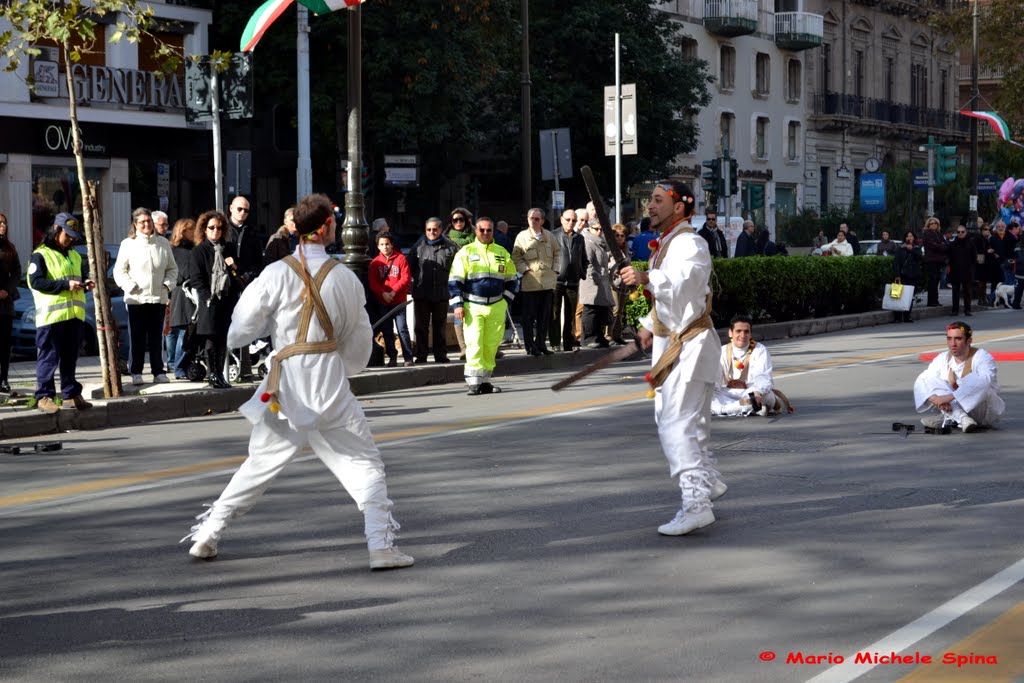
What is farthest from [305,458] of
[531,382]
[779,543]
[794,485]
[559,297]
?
[559,297]

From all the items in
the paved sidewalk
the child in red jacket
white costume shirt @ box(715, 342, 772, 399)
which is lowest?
the paved sidewalk

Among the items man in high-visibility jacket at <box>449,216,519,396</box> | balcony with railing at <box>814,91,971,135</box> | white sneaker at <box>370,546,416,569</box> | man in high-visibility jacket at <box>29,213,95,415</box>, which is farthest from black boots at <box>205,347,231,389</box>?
balcony with railing at <box>814,91,971,135</box>

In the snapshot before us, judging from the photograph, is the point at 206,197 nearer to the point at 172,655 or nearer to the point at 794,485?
the point at 794,485

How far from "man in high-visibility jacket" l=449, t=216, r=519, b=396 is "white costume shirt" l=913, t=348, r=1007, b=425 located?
521 centimetres

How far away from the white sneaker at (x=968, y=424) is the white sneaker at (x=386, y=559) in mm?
6126

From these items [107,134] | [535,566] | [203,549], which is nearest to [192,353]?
[203,549]

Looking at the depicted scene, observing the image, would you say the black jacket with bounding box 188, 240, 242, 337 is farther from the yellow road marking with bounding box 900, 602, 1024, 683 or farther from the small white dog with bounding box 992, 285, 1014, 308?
the small white dog with bounding box 992, 285, 1014, 308

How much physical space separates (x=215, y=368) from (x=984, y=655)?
11.0 m

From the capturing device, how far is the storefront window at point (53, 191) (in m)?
33.2

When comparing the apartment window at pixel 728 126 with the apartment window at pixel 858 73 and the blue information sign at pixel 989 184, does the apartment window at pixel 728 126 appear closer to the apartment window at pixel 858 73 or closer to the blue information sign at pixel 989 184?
the apartment window at pixel 858 73

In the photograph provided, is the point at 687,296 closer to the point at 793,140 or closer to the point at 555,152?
the point at 555,152

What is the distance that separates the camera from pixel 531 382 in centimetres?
1781

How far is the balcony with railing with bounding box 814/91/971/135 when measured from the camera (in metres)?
63.4

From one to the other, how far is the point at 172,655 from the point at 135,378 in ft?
35.0
